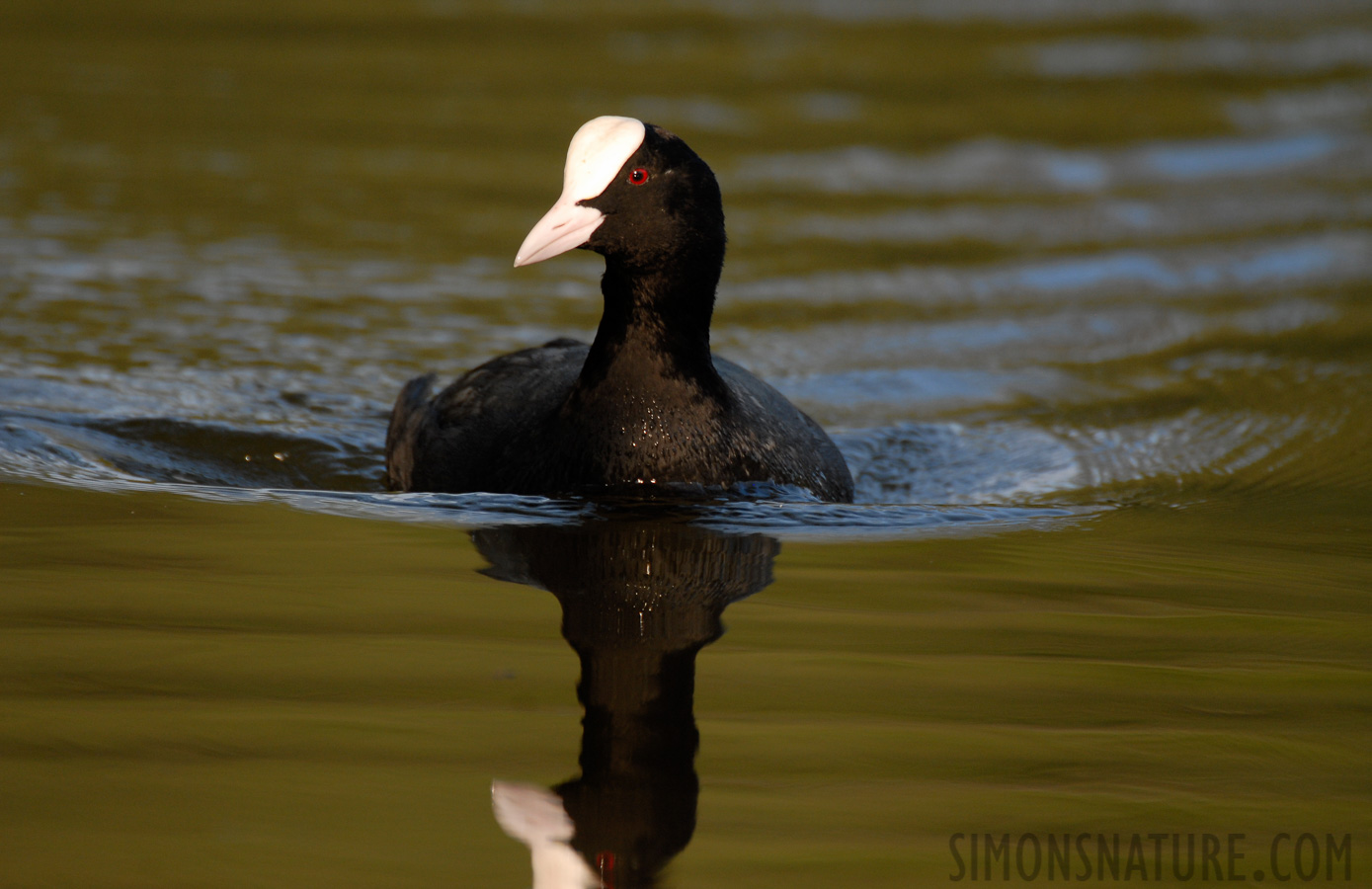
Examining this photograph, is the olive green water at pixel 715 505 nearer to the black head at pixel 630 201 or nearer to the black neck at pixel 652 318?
the black neck at pixel 652 318

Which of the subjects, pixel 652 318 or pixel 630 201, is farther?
pixel 652 318

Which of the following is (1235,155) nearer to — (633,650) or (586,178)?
(586,178)

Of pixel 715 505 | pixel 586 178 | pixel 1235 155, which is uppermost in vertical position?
pixel 1235 155

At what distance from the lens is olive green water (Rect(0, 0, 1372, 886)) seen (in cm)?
214

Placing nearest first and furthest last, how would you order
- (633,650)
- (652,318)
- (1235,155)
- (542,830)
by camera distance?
(542,830) → (633,650) → (652,318) → (1235,155)

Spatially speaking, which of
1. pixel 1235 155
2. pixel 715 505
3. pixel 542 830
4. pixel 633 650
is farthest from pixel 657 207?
pixel 1235 155

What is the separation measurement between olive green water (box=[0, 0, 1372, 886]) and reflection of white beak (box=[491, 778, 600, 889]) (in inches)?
1.0

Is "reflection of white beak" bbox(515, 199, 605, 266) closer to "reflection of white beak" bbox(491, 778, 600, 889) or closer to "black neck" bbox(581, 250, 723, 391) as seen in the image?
"black neck" bbox(581, 250, 723, 391)

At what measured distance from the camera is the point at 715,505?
3.62 meters

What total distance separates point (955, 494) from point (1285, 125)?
6.66 m

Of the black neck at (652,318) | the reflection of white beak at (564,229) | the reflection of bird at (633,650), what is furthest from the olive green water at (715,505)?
the reflection of white beak at (564,229)

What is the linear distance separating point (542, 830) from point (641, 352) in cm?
193

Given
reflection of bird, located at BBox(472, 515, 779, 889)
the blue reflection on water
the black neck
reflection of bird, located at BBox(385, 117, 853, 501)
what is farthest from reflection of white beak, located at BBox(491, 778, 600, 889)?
the blue reflection on water

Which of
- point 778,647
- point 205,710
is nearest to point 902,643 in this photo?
point 778,647
